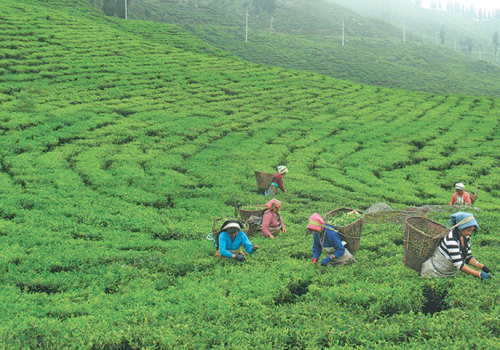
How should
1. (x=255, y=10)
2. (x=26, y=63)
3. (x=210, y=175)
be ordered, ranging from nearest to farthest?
(x=210, y=175), (x=26, y=63), (x=255, y=10)

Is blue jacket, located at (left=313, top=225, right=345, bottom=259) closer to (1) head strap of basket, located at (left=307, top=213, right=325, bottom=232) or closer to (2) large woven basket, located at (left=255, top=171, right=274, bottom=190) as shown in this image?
(1) head strap of basket, located at (left=307, top=213, right=325, bottom=232)

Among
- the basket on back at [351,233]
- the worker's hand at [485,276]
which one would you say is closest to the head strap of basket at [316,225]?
the basket on back at [351,233]

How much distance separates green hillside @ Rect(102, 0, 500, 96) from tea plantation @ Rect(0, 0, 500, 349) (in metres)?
25.5

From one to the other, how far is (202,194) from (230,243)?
6.14m

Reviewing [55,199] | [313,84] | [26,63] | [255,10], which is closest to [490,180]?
[55,199]

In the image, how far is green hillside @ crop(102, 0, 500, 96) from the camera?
61.7m

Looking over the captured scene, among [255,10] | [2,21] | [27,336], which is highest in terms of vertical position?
[255,10]

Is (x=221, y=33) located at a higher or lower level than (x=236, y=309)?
higher

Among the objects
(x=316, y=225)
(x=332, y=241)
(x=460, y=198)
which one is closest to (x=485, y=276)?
(x=332, y=241)

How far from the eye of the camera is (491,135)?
86.4 feet

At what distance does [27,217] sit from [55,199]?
5.30ft

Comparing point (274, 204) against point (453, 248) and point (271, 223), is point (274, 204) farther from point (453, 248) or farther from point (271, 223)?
point (453, 248)

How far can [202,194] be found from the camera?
15.1 meters

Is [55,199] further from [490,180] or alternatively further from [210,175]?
[490,180]
